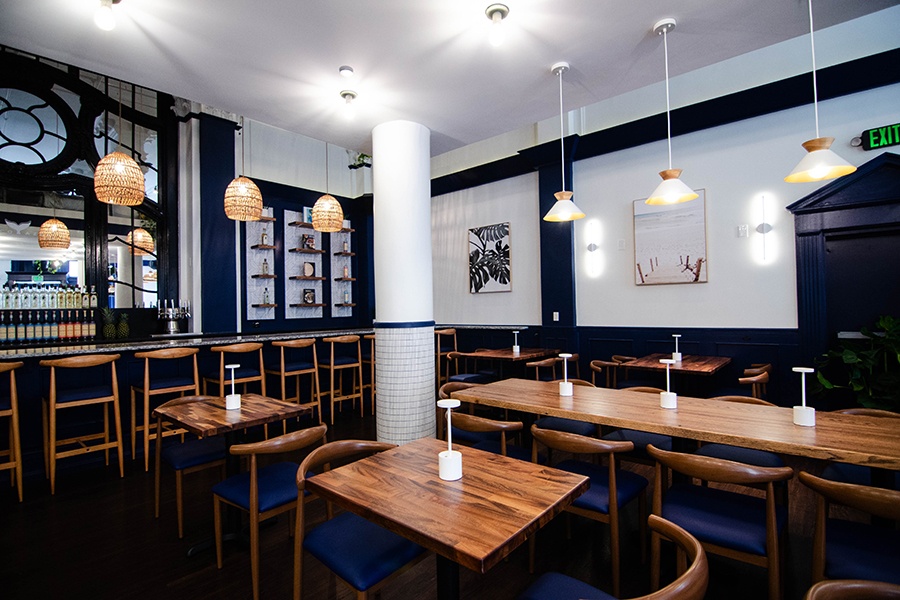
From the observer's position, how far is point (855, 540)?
1.60 metres

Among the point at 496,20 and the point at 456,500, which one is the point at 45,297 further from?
the point at 456,500

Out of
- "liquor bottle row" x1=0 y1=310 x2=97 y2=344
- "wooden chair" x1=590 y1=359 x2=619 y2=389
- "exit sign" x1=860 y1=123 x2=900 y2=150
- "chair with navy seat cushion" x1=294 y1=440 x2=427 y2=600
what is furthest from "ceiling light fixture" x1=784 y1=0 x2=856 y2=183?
"liquor bottle row" x1=0 y1=310 x2=97 y2=344

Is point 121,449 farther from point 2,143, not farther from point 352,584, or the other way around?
point 2,143

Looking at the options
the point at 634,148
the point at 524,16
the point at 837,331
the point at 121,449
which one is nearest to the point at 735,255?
the point at 837,331

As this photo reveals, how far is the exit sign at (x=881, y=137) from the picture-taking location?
381cm

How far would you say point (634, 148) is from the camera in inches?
207

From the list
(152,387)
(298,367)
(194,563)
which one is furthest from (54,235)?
(194,563)

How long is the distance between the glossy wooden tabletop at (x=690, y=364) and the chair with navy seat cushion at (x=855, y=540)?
2.03 metres

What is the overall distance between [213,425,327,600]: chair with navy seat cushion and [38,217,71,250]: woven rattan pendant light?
4630 millimetres

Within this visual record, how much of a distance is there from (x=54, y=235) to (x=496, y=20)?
549 cm

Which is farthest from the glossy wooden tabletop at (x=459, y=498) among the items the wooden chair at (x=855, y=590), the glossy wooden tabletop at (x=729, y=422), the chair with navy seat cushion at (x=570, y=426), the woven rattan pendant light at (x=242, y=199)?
the woven rattan pendant light at (x=242, y=199)

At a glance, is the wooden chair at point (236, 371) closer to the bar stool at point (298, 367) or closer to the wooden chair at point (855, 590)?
the bar stool at point (298, 367)

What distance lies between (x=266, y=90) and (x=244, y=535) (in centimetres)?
336

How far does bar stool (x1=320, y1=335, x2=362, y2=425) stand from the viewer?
16.3 ft
